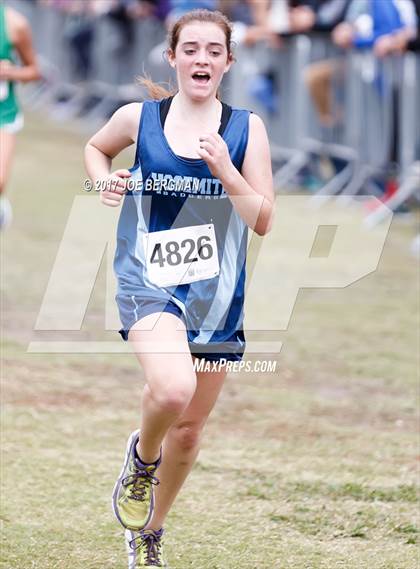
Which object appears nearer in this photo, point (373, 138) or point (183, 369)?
point (183, 369)

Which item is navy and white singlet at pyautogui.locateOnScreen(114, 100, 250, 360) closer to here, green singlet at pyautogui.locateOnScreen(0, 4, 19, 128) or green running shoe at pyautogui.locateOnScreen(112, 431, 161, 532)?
green running shoe at pyautogui.locateOnScreen(112, 431, 161, 532)

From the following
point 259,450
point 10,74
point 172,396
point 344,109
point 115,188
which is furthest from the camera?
point 344,109

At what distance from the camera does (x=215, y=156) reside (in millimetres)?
4398

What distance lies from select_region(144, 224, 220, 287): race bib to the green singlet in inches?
210

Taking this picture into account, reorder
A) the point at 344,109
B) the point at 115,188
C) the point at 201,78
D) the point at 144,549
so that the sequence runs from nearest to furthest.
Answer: the point at 115,188
the point at 201,78
the point at 144,549
the point at 344,109

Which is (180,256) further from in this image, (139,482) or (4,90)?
(4,90)

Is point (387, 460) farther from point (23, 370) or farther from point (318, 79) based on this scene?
point (318, 79)

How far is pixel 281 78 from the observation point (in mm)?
14734

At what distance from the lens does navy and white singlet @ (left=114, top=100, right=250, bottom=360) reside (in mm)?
4605

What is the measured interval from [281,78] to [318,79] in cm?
97

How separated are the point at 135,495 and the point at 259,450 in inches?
76.4

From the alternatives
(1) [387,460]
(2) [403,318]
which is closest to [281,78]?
(2) [403,318]

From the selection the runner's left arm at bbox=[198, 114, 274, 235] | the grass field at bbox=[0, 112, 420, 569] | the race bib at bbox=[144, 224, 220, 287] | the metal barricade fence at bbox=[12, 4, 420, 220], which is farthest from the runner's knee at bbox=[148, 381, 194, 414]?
the metal barricade fence at bbox=[12, 4, 420, 220]

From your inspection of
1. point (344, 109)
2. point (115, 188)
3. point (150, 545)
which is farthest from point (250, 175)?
point (344, 109)
